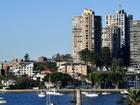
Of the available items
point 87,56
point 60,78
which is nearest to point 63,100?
point 60,78

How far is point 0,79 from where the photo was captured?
180 meters

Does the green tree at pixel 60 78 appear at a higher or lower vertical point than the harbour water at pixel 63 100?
higher

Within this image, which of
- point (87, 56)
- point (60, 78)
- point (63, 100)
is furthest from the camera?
point (87, 56)

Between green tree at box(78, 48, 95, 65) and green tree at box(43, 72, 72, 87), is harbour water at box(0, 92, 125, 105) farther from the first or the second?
green tree at box(78, 48, 95, 65)

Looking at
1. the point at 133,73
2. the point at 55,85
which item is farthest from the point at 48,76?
the point at 133,73

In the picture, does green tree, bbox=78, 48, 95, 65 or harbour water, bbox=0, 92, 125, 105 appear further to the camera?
green tree, bbox=78, 48, 95, 65

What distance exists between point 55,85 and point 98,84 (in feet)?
32.1

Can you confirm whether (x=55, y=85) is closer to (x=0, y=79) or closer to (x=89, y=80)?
(x=89, y=80)

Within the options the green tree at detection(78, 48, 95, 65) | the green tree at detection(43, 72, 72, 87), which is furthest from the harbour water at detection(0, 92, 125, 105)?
the green tree at detection(78, 48, 95, 65)

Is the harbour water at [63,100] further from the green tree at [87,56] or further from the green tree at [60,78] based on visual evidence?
the green tree at [87,56]

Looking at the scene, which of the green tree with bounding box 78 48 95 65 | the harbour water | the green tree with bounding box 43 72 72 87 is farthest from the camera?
the green tree with bounding box 78 48 95 65

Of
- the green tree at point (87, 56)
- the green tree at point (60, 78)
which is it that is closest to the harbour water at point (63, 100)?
the green tree at point (60, 78)

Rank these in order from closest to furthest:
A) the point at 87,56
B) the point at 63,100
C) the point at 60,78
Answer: the point at 63,100
the point at 60,78
the point at 87,56

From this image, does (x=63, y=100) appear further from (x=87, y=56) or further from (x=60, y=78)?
(x=87, y=56)
